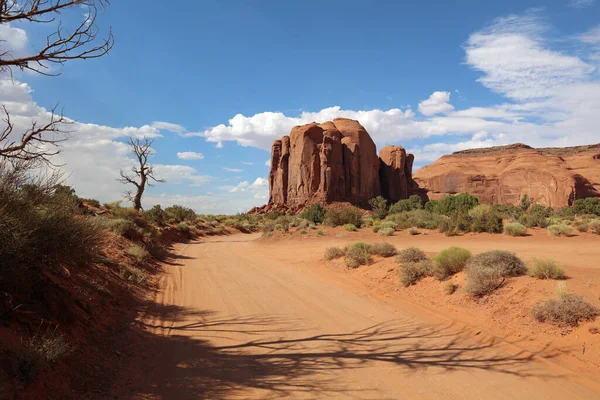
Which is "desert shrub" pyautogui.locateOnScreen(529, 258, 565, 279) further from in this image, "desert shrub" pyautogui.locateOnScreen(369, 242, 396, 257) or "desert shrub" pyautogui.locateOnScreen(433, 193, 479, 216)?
"desert shrub" pyautogui.locateOnScreen(433, 193, 479, 216)

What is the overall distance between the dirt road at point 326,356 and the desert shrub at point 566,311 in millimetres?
1048

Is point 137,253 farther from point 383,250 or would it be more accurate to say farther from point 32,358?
point 32,358

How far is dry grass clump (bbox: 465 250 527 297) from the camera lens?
8.25 metres

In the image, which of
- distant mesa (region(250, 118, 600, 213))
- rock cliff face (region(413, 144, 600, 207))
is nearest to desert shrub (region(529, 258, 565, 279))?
distant mesa (region(250, 118, 600, 213))

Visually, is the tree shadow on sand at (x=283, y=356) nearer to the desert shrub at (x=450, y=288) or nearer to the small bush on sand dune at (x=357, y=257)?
the desert shrub at (x=450, y=288)

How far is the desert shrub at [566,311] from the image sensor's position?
244 inches

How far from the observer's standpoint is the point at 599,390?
15.3ft

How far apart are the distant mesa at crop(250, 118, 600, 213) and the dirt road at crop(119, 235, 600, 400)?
61.3 m

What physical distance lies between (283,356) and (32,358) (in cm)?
315

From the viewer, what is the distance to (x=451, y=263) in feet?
32.3

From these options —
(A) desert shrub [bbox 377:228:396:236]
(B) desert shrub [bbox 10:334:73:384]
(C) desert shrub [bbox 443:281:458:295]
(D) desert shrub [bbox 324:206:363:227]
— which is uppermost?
(D) desert shrub [bbox 324:206:363:227]

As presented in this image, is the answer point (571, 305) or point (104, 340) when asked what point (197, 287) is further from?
point (571, 305)

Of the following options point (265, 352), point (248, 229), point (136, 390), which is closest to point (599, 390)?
point (265, 352)

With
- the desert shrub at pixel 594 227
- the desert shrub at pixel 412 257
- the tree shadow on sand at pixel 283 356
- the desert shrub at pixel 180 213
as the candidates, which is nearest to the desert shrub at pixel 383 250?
the desert shrub at pixel 412 257
